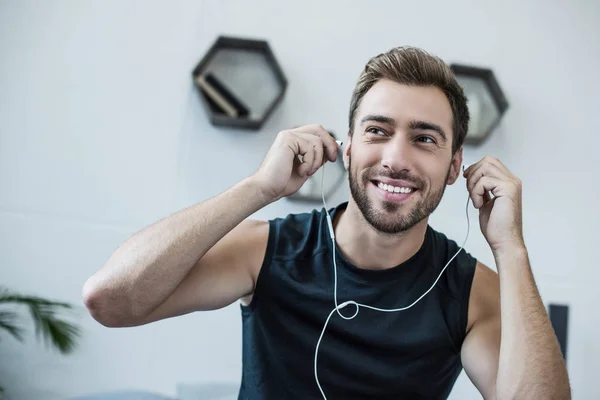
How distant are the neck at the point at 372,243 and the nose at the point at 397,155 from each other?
15 cm

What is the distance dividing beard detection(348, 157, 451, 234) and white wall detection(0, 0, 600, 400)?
0.86 metres

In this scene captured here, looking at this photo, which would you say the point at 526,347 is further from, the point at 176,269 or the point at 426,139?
the point at 176,269

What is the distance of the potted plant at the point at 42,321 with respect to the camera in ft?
6.66

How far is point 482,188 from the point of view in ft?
4.87

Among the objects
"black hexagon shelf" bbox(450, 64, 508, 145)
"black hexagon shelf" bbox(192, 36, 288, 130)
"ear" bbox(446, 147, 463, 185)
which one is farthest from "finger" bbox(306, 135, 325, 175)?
"black hexagon shelf" bbox(450, 64, 508, 145)

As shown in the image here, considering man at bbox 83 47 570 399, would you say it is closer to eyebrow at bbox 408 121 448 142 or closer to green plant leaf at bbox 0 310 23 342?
eyebrow at bbox 408 121 448 142

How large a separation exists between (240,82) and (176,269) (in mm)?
1177

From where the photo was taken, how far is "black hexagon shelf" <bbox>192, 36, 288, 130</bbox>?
225cm

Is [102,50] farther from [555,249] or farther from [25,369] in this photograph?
[555,249]

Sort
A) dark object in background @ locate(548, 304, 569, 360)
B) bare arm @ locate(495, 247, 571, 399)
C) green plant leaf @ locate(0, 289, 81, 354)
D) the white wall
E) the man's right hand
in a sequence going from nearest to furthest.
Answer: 1. bare arm @ locate(495, 247, 571, 399)
2. the man's right hand
3. green plant leaf @ locate(0, 289, 81, 354)
4. the white wall
5. dark object in background @ locate(548, 304, 569, 360)

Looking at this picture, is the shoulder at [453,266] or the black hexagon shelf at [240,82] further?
the black hexagon shelf at [240,82]

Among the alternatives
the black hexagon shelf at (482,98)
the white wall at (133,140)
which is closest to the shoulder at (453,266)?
the white wall at (133,140)

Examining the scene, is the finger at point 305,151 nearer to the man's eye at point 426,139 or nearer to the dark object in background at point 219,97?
the man's eye at point 426,139

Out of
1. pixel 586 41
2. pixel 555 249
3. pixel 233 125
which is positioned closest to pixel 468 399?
pixel 555 249
